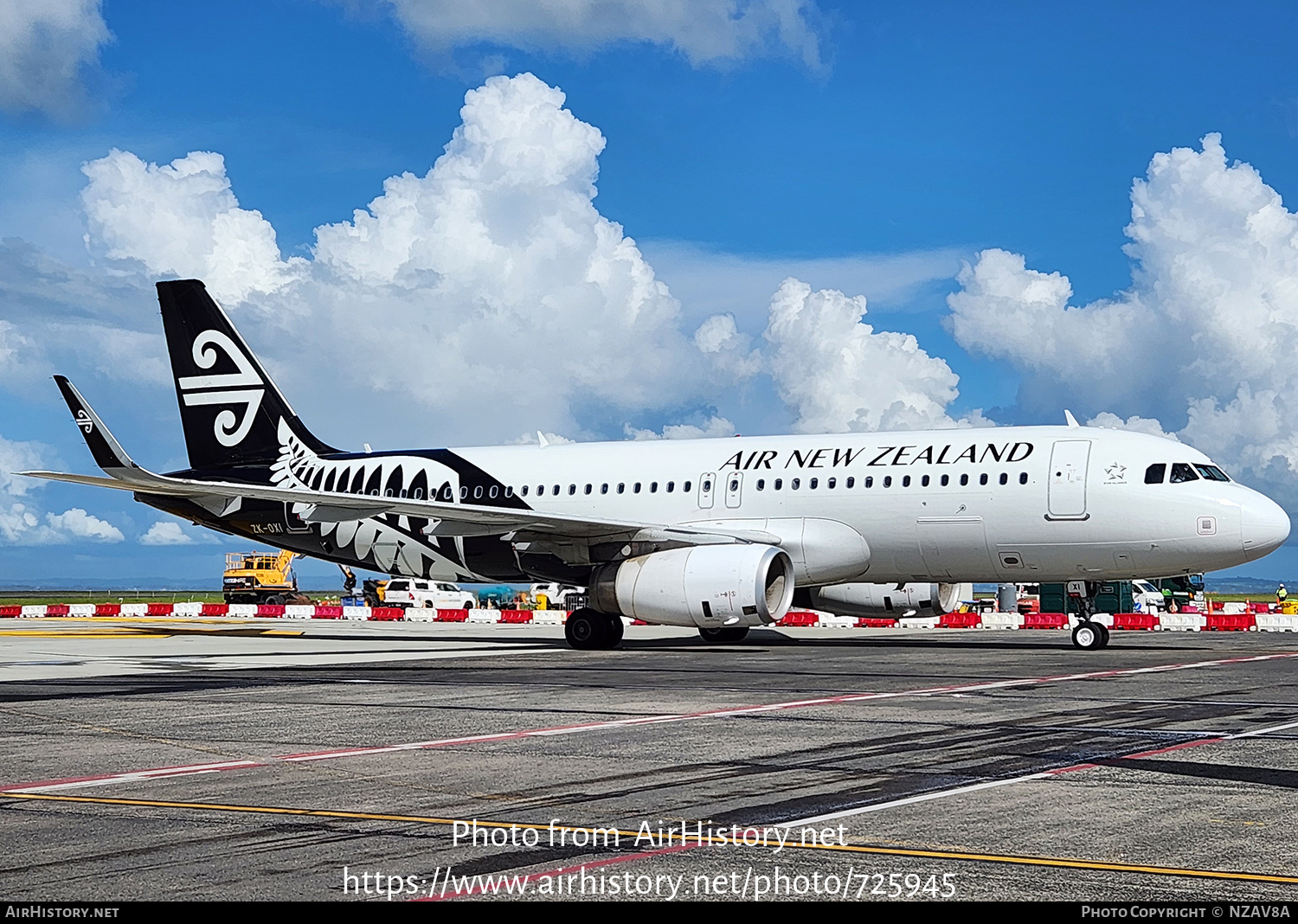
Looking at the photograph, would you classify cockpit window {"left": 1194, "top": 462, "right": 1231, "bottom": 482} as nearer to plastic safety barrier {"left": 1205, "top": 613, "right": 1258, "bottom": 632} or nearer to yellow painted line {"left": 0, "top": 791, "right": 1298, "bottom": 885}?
plastic safety barrier {"left": 1205, "top": 613, "right": 1258, "bottom": 632}

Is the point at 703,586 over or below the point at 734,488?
below

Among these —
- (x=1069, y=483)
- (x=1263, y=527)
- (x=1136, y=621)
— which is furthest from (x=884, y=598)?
(x=1136, y=621)

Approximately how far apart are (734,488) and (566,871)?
21.2 meters

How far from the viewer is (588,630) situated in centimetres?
2702

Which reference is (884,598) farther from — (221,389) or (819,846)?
(819,846)

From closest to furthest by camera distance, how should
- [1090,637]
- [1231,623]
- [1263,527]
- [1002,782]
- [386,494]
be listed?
[1002,782]
[1263,527]
[1090,637]
[386,494]
[1231,623]

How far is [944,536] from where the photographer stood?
2541 centimetres

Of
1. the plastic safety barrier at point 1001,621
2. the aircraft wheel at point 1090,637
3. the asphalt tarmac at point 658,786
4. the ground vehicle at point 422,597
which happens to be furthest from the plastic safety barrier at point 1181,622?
the ground vehicle at point 422,597

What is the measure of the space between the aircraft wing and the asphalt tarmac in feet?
20.5

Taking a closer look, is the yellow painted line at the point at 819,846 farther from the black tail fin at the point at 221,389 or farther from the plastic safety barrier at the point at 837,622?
the plastic safety barrier at the point at 837,622

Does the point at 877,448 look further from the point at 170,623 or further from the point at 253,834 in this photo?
the point at 170,623

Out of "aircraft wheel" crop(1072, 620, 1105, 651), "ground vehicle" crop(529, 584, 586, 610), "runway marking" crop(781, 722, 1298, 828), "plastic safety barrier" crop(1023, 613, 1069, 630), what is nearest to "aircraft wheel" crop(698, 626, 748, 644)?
"aircraft wheel" crop(1072, 620, 1105, 651)

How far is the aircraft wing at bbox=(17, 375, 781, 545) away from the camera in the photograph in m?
25.6
